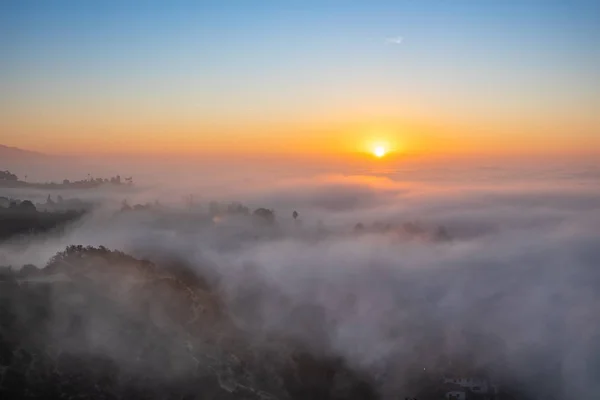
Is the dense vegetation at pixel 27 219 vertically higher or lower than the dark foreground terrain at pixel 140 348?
higher

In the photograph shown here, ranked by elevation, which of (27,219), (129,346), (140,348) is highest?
(27,219)

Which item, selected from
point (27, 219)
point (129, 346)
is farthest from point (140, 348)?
point (27, 219)

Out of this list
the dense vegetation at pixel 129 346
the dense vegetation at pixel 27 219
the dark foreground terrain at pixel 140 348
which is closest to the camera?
the dense vegetation at pixel 129 346

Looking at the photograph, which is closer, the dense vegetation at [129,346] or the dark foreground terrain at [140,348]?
the dense vegetation at [129,346]

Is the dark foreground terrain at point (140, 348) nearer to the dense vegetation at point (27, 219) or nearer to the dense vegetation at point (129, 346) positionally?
the dense vegetation at point (129, 346)

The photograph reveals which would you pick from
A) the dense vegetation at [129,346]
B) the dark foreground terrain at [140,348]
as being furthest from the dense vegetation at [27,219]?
the dense vegetation at [129,346]

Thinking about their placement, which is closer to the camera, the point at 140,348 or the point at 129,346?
the point at 129,346

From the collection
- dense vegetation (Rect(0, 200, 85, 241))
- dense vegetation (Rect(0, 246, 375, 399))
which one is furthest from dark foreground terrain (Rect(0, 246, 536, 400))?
dense vegetation (Rect(0, 200, 85, 241))

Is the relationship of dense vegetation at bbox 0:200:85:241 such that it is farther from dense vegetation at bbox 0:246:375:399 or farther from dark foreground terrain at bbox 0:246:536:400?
dense vegetation at bbox 0:246:375:399

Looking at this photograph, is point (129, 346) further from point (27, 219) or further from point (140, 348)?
point (27, 219)

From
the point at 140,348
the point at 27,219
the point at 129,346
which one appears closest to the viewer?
the point at 129,346

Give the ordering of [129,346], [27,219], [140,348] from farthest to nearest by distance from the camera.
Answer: [27,219], [140,348], [129,346]
